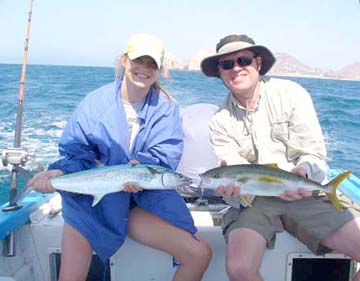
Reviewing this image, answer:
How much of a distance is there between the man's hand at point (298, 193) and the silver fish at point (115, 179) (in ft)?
2.13

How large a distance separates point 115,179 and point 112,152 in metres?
0.28

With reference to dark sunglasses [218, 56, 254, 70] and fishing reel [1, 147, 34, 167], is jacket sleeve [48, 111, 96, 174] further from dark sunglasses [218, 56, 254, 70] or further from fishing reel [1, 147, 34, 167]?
dark sunglasses [218, 56, 254, 70]

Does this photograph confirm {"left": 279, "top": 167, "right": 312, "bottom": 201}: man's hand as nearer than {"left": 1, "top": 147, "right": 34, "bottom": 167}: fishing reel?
Yes

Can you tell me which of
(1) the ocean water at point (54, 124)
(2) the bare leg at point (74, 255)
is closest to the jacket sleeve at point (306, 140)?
(2) the bare leg at point (74, 255)

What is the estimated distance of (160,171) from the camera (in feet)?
8.73

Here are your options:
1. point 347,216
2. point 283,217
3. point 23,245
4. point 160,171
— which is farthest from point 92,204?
point 347,216

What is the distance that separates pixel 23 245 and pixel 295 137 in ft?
7.03

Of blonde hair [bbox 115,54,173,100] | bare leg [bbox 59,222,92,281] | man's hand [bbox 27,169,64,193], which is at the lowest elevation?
bare leg [bbox 59,222,92,281]

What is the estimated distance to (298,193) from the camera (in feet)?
9.05

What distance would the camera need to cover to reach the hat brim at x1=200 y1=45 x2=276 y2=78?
3033 mm

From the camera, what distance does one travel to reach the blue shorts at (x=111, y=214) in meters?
2.78

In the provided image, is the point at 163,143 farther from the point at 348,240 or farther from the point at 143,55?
the point at 348,240

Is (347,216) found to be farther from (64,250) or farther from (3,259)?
(3,259)

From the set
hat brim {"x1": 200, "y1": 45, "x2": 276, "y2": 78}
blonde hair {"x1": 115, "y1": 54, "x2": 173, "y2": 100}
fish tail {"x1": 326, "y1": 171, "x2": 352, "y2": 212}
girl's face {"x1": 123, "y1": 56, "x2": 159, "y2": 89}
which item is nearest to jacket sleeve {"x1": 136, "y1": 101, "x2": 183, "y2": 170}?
blonde hair {"x1": 115, "y1": 54, "x2": 173, "y2": 100}
